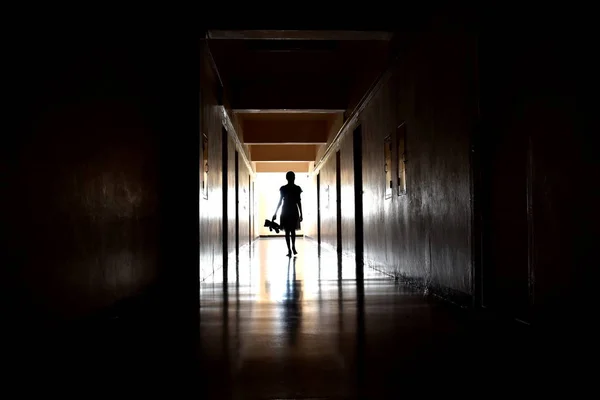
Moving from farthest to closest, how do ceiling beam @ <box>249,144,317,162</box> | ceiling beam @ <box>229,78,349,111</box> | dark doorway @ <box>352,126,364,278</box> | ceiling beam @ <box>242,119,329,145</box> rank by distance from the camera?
A: ceiling beam @ <box>249,144,317,162</box> → ceiling beam @ <box>242,119,329,145</box> → ceiling beam @ <box>229,78,349,111</box> → dark doorway @ <box>352,126,364,278</box>

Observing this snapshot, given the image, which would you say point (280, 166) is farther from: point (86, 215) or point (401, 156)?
point (86, 215)

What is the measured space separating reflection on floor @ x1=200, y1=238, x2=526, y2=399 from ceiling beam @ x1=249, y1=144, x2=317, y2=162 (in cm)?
1378

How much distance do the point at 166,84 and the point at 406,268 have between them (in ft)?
9.49

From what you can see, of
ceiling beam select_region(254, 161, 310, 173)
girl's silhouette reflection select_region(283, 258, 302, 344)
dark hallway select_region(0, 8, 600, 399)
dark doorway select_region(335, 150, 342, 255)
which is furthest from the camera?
ceiling beam select_region(254, 161, 310, 173)

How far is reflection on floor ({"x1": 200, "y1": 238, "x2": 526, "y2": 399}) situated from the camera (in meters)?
2.37

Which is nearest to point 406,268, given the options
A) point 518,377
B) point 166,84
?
point 166,84

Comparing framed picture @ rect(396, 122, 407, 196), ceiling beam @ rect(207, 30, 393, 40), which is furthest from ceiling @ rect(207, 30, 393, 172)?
framed picture @ rect(396, 122, 407, 196)

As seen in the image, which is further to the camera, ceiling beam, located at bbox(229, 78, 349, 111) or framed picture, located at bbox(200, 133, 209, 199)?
ceiling beam, located at bbox(229, 78, 349, 111)

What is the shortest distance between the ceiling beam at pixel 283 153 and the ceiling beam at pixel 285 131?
11.8ft

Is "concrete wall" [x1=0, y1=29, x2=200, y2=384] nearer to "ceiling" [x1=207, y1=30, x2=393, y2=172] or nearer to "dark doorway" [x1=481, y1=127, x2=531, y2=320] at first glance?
"dark doorway" [x1=481, y1=127, x2=531, y2=320]

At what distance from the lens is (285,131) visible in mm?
15422

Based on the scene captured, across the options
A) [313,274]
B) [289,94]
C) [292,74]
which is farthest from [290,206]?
[313,274]

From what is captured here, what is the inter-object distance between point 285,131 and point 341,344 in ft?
41.0

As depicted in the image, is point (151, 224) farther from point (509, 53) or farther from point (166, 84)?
point (509, 53)
